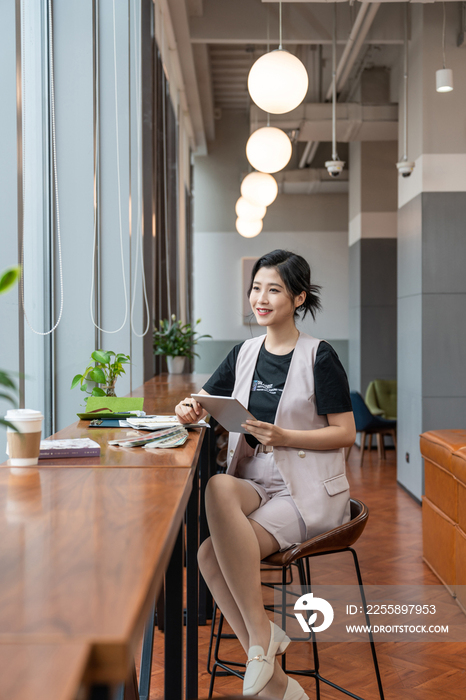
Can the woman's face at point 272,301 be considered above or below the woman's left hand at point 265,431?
above

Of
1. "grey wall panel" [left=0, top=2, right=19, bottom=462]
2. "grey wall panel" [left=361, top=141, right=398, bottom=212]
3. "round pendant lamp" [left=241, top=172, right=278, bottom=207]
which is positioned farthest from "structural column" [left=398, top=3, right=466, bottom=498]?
"grey wall panel" [left=0, top=2, right=19, bottom=462]

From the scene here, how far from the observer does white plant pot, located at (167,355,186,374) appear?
19.4 feet

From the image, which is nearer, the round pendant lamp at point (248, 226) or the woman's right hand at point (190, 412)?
the woman's right hand at point (190, 412)

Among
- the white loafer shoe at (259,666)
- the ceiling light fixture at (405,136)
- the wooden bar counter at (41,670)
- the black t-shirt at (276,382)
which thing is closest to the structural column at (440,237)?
the ceiling light fixture at (405,136)

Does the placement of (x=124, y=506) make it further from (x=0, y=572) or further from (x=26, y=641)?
(x=26, y=641)

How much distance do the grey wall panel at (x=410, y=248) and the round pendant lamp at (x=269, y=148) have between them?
1498mm

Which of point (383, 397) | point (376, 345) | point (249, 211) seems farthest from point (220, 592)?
point (376, 345)

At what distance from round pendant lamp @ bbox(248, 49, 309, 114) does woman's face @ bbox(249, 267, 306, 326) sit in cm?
126

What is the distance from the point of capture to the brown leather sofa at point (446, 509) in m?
3.08

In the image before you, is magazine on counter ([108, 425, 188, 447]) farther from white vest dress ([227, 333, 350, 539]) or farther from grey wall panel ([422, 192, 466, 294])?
grey wall panel ([422, 192, 466, 294])

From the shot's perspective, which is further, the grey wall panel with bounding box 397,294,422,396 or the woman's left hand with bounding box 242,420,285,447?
the grey wall panel with bounding box 397,294,422,396

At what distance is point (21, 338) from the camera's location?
2199 mm

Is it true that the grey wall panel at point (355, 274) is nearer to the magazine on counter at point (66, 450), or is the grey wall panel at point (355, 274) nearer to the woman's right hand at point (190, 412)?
the woman's right hand at point (190, 412)

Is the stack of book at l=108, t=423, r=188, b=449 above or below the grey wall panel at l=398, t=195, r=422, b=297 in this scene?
below
